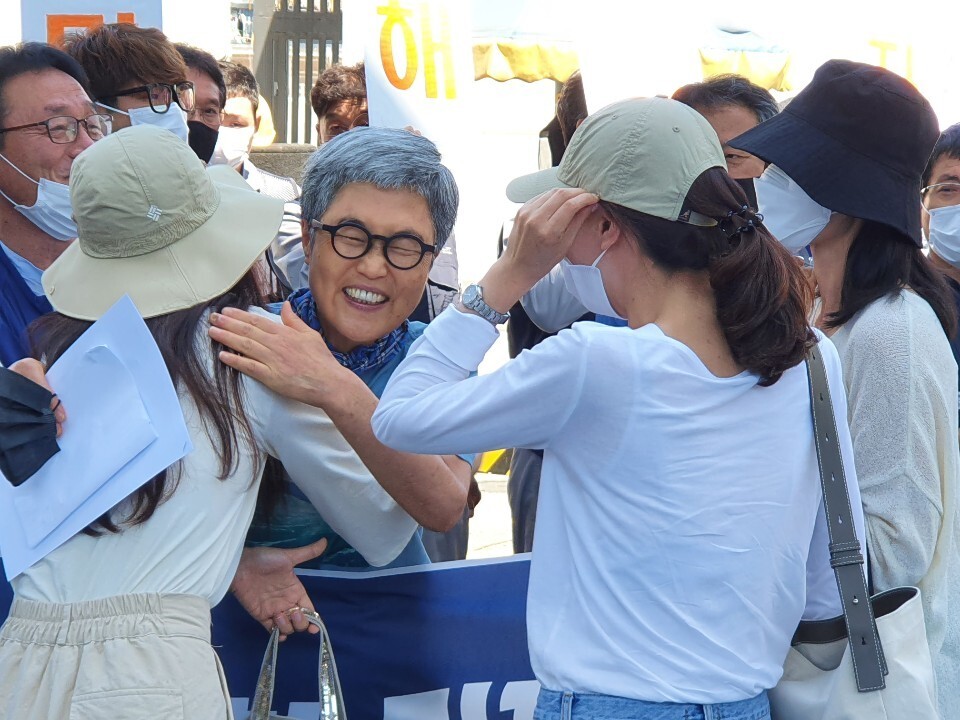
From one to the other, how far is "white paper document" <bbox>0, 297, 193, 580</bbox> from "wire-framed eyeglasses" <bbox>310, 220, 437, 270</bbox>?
0.60 meters

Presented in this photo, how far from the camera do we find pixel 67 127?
3271mm

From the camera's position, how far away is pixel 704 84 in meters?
3.61

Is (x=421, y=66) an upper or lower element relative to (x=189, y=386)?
upper

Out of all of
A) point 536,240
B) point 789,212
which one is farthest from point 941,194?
point 536,240

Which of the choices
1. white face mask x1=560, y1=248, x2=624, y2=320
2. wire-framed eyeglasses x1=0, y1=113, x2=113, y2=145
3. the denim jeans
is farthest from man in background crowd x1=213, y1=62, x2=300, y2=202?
the denim jeans

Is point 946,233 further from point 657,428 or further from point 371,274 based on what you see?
point 657,428

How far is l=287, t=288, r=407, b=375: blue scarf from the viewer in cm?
238

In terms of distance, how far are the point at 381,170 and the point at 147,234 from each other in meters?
0.57

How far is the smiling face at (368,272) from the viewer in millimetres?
2285

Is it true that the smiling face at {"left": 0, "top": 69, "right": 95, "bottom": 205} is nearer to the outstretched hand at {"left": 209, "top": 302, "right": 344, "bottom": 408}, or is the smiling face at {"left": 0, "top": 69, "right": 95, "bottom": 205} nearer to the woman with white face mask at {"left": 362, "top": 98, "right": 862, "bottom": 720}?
the outstretched hand at {"left": 209, "top": 302, "right": 344, "bottom": 408}

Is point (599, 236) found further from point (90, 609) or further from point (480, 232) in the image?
point (480, 232)

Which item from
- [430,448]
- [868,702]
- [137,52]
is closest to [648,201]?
→ [430,448]

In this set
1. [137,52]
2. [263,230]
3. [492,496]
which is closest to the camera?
[263,230]

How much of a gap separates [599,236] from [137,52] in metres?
2.78
